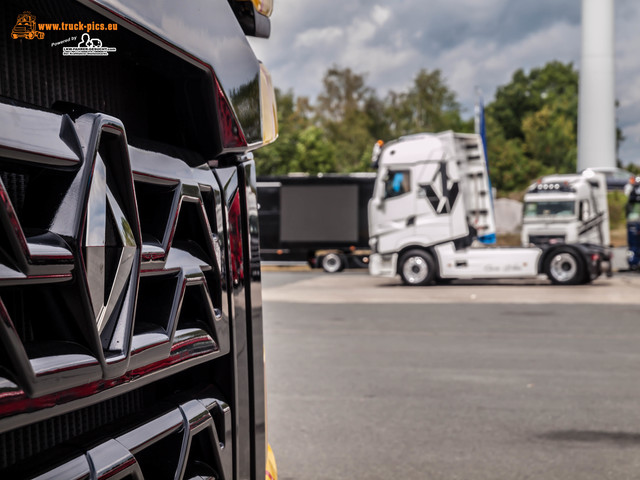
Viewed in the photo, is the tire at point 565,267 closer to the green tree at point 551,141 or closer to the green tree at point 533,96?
the green tree at point 551,141

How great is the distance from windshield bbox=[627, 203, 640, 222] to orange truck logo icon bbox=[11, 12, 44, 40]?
24373 mm

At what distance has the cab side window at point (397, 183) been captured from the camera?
18.2 metres

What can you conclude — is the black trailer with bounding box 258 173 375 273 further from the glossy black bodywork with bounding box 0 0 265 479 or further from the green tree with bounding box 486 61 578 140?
the green tree with bounding box 486 61 578 140

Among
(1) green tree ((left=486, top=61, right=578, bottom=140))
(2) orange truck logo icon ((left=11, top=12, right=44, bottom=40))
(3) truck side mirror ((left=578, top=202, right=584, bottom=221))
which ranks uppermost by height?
(1) green tree ((left=486, top=61, right=578, bottom=140))

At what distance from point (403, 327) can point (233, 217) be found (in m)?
9.11

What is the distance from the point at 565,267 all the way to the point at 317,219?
10.3 m

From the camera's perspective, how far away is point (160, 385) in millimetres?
1291

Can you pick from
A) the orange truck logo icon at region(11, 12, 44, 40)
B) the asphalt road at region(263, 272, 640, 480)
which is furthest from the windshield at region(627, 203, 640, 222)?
the orange truck logo icon at region(11, 12, 44, 40)

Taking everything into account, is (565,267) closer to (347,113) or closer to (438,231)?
(438,231)

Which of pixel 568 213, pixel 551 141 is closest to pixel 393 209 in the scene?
pixel 568 213

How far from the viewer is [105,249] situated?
95 cm

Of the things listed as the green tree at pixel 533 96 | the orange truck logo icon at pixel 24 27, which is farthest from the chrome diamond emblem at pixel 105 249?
the green tree at pixel 533 96

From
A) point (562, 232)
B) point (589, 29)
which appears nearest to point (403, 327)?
point (562, 232)

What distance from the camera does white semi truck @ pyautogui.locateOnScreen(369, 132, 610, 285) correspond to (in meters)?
18.1
